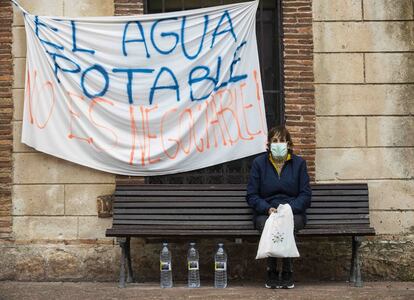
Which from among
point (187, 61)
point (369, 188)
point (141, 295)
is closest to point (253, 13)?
point (187, 61)

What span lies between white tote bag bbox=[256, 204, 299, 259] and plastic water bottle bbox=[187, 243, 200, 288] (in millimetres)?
880

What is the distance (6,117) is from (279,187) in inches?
126

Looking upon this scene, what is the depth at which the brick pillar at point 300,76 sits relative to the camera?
768 centimetres

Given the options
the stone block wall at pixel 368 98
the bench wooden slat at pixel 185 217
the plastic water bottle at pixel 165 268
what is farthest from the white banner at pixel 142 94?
the plastic water bottle at pixel 165 268

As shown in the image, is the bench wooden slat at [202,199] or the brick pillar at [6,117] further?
the brick pillar at [6,117]

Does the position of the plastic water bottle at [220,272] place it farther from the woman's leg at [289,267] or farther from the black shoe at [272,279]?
the woman's leg at [289,267]

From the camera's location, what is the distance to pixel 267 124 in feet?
25.8

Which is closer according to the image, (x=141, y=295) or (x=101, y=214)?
(x=141, y=295)

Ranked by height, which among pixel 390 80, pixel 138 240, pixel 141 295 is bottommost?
pixel 141 295

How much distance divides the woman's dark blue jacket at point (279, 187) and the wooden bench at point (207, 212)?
0.36 m

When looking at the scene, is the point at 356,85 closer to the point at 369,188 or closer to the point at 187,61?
the point at 369,188

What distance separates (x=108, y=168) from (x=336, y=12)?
3.12 metres

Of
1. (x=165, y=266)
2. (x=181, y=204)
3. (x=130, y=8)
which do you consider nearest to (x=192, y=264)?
(x=165, y=266)

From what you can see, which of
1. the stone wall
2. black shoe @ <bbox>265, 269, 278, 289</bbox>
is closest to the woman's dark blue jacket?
black shoe @ <bbox>265, 269, 278, 289</bbox>
